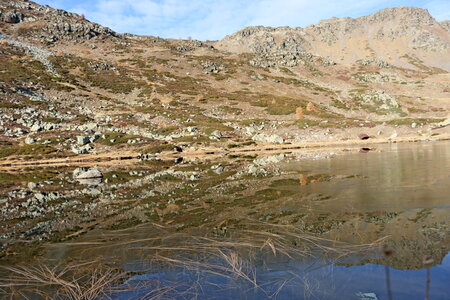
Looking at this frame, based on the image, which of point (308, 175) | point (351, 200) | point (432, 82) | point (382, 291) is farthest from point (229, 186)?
point (432, 82)

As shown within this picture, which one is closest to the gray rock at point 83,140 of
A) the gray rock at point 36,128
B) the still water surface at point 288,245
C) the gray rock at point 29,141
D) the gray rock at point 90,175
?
the gray rock at point 29,141

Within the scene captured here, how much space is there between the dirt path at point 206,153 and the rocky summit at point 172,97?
4.32ft

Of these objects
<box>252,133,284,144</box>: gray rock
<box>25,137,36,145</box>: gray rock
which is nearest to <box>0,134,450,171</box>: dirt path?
<box>252,133,284,144</box>: gray rock

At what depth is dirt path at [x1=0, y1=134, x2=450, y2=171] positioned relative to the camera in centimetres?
4709

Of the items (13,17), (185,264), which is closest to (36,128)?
(185,264)

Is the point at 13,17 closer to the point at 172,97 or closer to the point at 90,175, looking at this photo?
the point at 172,97

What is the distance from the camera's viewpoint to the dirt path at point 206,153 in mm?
47094

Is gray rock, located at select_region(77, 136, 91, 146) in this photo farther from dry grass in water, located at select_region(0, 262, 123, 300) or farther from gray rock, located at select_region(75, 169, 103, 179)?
dry grass in water, located at select_region(0, 262, 123, 300)

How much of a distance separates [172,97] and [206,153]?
1550 inches

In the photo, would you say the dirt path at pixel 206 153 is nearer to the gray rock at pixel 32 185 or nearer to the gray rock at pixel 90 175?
the gray rock at pixel 90 175

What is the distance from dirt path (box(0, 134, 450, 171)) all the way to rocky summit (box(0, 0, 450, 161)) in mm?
1318

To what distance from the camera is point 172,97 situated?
8488cm

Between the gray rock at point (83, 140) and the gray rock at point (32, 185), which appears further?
the gray rock at point (83, 140)

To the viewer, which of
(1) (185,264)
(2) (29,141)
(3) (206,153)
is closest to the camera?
(1) (185,264)
